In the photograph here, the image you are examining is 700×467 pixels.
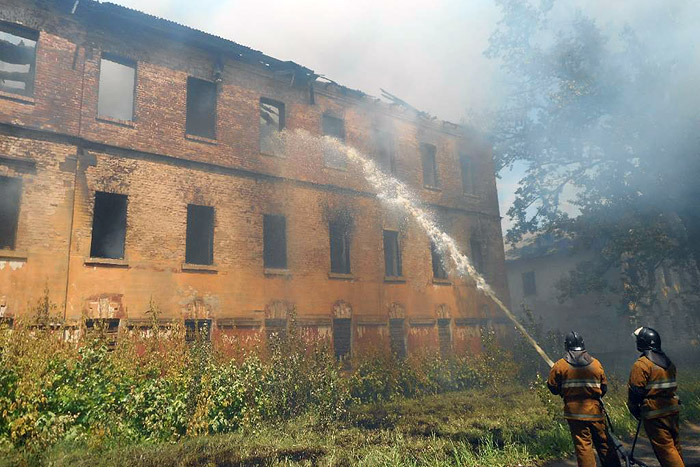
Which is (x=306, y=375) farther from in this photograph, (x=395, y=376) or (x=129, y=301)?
(x=129, y=301)

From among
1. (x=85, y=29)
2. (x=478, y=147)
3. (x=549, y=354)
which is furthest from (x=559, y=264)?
(x=85, y=29)

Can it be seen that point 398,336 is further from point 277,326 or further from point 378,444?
point 378,444

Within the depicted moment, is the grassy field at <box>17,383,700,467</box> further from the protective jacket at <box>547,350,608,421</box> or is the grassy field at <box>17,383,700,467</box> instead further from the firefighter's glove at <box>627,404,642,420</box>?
the firefighter's glove at <box>627,404,642,420</box>

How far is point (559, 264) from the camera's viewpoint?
1009 inches

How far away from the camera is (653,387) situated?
4859mm

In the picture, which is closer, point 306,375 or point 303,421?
point 303,421

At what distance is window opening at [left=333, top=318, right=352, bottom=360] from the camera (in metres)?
14.8

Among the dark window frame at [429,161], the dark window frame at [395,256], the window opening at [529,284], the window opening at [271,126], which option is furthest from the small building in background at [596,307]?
the window opening at [271,126]

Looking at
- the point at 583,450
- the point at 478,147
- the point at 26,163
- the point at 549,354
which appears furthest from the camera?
the point at 478,147

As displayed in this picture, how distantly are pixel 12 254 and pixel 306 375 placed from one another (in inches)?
273

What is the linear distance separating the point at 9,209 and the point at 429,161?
14257 mm

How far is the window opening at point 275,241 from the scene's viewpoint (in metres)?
14.7

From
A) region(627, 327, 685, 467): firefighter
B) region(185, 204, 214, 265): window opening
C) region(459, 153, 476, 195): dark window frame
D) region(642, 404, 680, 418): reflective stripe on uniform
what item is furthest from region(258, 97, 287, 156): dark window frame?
region(642, 404, 680, 418): reflective stripe on uniform

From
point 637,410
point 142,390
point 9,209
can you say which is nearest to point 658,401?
point 637,410
